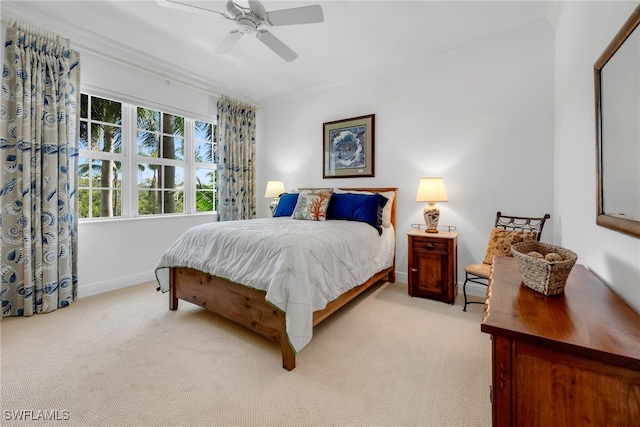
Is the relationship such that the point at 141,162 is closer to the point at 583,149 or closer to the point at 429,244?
the point at 429,244

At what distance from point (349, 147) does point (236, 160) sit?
185cm

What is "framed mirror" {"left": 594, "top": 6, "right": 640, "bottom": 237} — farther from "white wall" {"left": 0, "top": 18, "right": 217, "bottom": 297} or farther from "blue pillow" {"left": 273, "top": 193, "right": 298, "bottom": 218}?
"white wall" {"left": 0, "top": 18, "right": 217, "bottom": 297}

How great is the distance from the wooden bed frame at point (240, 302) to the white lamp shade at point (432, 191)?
111cm

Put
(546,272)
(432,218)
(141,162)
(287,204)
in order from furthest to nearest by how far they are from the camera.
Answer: (287,204) < (141,162) < (432,218) < (546,272)

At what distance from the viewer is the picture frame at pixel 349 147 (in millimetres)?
3686

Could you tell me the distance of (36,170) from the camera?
2502 millimetres

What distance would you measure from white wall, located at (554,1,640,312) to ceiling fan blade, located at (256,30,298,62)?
6.93 feet

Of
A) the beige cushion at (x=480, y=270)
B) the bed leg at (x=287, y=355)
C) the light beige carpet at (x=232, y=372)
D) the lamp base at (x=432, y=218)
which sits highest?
the lamp base at (x=432, y=218)

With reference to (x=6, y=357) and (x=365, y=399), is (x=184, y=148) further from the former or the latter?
(x=365, y=399)

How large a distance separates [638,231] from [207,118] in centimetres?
445

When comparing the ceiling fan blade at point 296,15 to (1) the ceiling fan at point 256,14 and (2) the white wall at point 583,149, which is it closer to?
(1) the ceiling fan at point 256,14

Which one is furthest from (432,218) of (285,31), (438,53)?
(285,31)

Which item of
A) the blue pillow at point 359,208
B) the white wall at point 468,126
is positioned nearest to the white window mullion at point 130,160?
the blue pillow at point 359,208

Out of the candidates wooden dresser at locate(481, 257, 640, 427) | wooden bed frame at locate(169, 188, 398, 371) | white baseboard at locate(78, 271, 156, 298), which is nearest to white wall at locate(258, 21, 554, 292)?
wooden bed frame at locate(169, 188, 398, 371)
